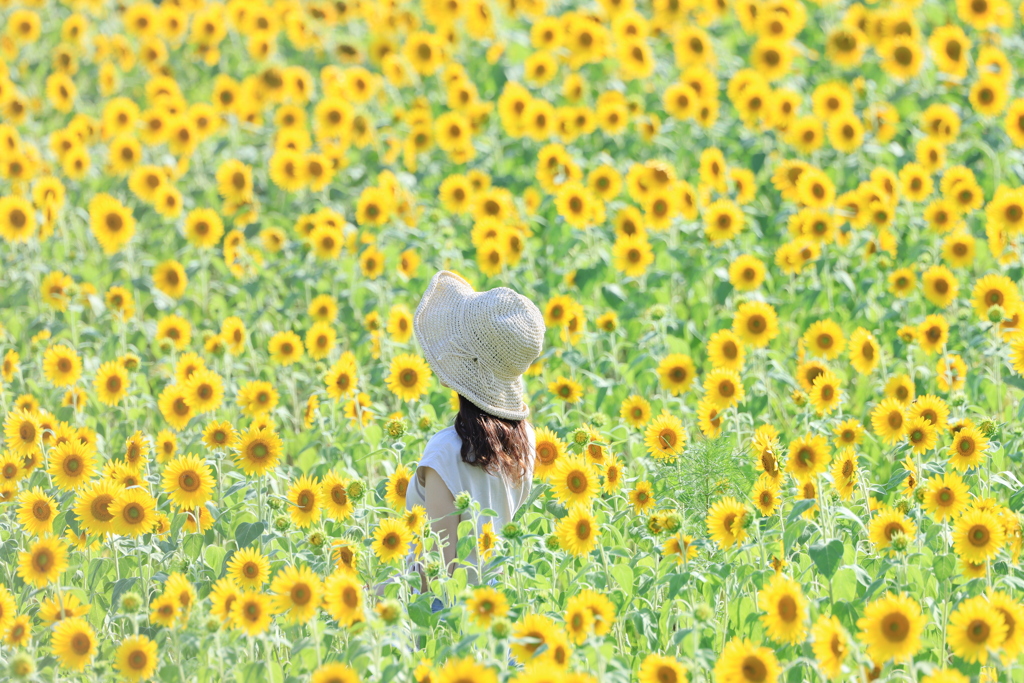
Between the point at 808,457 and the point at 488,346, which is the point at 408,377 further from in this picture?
the point at 808,457

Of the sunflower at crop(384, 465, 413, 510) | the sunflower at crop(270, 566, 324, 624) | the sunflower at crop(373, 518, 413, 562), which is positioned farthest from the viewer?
the sunflower at crop(384, 465, 413, 510)

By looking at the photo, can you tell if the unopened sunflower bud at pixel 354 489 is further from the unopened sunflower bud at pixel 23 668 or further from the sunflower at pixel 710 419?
the sunflower at pixel 710 419

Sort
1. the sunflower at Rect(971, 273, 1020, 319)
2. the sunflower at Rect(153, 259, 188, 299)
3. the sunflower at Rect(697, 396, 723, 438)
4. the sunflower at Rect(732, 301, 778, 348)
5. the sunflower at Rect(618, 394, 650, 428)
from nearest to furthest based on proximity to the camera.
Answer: the sunflower at Rect(697, 396, 723, 438) < the sunflower at Rect(618, 394, 650, 428) < the sunflower at Rect(971, 273, 1020, 319) < the sunflower at Rect(732, 301, 778, 348) < the sunflower at Rect(153, 259, 188, 299)

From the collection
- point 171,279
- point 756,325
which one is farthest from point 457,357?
point 171,279

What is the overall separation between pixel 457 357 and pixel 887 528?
1286 mm

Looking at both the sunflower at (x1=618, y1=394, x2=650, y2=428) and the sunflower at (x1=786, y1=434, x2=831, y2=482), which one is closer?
the sunflower at (x1=786, y1=434, x2=831, y2=482)

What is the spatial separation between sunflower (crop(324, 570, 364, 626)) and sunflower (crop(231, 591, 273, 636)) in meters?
0.17

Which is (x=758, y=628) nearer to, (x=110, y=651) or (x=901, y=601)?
(x=901, y=601)

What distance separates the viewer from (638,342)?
17.7 ft

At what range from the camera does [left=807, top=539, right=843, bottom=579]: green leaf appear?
3.24 meters


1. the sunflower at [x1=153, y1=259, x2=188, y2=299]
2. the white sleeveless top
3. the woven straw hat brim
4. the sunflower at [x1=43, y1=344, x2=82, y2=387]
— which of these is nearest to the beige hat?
the woven straw hat brim

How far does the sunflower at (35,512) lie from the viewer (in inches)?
144

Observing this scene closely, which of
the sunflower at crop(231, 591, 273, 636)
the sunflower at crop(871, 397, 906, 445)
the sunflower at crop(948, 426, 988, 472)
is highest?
the sunflower at crop(948, 426, 988, 472)

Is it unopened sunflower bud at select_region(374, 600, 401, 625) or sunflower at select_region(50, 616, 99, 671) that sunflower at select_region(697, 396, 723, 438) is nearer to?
unopened sunflower bud at select_region(374, 600, 401, 625)
